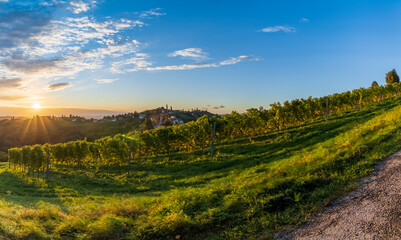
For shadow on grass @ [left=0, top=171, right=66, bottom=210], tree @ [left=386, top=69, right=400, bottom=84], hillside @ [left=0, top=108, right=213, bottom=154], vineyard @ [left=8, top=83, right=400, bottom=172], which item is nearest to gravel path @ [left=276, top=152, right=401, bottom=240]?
shadow on grass @ [left=0, top=171, right=66, bottom=210]

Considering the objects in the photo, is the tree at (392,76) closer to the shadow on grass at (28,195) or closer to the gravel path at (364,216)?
the gravel path at (364,216)

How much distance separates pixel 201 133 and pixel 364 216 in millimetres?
39421

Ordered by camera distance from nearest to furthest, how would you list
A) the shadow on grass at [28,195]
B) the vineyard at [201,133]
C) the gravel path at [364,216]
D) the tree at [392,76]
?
the gravel path at [364,216] → the shadow on grass at [28,195] → the vineyard at [201,133] → the tree at [392,76]

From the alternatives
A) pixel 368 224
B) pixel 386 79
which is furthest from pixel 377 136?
pixel 386 79

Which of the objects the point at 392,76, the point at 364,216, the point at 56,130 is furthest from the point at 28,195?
the point at 56,130

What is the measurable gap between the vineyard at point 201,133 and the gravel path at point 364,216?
1344 inches

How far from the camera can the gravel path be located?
21.5ft

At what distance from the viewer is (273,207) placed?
916 centimetres

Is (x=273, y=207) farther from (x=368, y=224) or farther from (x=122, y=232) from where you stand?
(x=122, y=232)

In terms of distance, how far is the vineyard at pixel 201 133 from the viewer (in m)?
45.3

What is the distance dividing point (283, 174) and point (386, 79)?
5268 inches

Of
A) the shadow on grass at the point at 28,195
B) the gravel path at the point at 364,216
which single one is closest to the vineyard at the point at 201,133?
the shadow on grass at the point at 28,195

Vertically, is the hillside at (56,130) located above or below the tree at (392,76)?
below

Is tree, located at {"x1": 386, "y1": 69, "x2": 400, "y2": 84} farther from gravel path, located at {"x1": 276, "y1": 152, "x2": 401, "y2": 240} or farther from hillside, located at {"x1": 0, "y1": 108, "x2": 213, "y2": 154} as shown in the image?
gravel path, located at {"x1": 276, "y1": 152, "x2": 401, "y2": 240}
